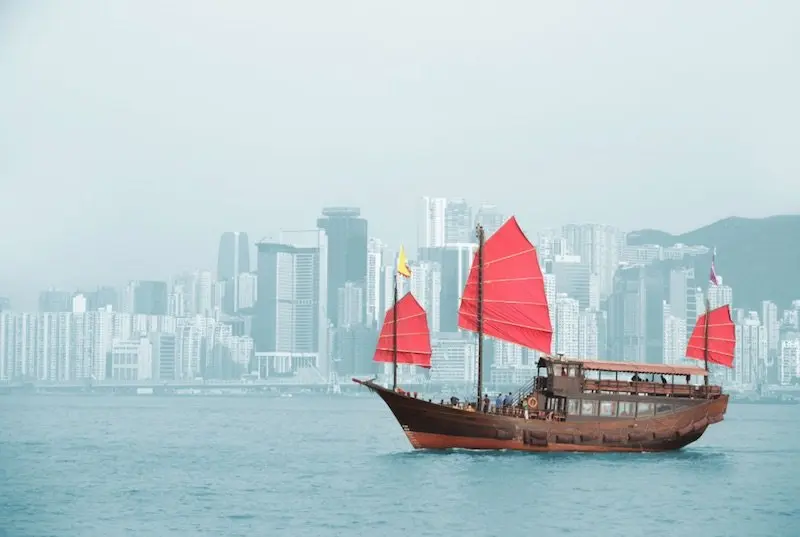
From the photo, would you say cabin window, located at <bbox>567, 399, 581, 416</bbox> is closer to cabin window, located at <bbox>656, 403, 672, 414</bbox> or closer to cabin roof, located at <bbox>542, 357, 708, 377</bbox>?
cabin roof, located at <bbox>542, 357, 708, 377</bbox>

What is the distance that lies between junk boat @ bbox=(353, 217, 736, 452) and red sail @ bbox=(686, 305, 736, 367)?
595 cm

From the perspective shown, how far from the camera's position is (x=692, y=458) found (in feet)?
210

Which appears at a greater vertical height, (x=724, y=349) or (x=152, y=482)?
(x=724, y=349)

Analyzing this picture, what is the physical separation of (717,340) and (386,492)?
26.0 m

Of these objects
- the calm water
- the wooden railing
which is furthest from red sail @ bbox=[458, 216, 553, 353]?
the calm water

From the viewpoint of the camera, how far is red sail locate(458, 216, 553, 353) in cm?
6412

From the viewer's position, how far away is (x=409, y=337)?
63.8 metres

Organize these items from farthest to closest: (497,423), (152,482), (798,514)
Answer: (497,423)
(152,482)
(798,514)

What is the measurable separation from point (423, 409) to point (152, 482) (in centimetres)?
1156

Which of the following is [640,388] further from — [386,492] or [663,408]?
[386,492]

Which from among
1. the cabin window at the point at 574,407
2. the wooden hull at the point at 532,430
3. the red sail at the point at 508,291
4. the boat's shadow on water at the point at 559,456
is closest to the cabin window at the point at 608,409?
the wooden hull at the point at 532,430

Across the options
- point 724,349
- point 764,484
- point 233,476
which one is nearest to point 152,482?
point 233,476

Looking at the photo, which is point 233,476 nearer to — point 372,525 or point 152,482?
point 152,482

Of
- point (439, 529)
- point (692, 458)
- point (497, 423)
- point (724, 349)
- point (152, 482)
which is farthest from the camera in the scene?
point (724, 349)
